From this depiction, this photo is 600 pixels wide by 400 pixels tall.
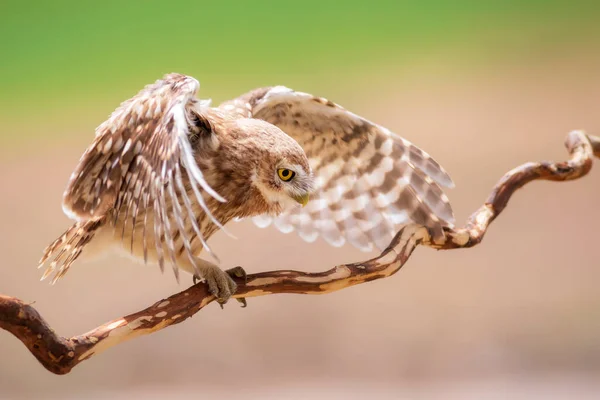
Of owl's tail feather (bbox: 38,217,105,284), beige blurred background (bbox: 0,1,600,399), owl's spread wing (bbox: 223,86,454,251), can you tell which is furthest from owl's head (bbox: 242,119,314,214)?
beige blurred background (bbox: 0,1,600,399)

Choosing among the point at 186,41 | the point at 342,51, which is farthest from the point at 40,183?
the point at 342,51

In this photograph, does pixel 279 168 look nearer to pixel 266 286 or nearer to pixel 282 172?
pixel 282 172

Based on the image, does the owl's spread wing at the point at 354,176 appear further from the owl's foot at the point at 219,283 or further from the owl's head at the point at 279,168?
the owl's foot at the point at 219,283

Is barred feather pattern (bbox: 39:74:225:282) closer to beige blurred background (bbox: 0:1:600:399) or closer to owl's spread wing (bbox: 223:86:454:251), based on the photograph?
owl's spread wing (bbox: 223:86:454:251)

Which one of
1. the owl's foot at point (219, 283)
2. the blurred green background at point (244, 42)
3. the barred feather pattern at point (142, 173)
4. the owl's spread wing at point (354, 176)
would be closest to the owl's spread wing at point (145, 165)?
the barred feather pattern at point (142, 173)

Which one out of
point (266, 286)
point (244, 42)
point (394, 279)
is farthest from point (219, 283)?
point (394, 279)

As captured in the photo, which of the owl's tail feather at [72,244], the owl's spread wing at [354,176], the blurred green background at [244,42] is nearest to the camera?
the owl's tail feather at [72,244]
